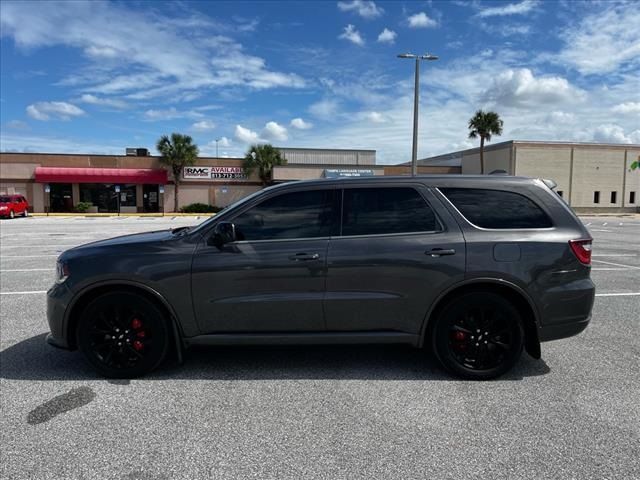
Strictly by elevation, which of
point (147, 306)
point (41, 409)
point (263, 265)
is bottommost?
point (41, 409)

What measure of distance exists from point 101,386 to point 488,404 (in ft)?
10.4

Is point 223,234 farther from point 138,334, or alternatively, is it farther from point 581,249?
point 581,249

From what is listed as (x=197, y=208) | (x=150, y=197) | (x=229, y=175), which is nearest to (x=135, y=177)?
(x=150, y=197)

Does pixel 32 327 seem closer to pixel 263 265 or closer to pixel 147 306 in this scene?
pixel 147 306

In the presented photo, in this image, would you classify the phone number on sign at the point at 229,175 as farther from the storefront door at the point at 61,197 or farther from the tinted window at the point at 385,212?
the tinted window at the point at 385,212

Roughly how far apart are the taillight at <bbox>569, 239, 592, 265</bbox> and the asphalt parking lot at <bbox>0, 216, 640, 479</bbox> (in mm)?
1058

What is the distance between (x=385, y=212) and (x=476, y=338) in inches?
53.1

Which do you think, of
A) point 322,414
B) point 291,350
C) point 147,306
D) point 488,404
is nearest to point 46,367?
point 147,306

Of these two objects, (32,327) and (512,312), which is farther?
(32,327)

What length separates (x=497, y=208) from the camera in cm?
405

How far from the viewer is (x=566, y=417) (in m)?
3.31

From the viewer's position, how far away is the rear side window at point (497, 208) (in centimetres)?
399

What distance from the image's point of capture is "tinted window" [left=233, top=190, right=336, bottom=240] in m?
3.97

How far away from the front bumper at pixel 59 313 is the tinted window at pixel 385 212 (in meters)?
2.47
